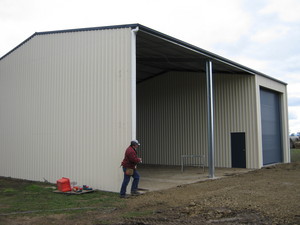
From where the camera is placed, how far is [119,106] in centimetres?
1041

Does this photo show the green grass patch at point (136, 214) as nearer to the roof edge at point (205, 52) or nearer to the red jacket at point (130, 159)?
the red jacket at point (130, 159)

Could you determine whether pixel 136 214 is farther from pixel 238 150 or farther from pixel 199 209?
pixel 238 150

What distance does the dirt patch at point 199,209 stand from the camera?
6.65 metres

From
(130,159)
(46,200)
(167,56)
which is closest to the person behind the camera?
(46,200)

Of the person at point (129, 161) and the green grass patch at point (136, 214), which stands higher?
the person at point (129, 161)

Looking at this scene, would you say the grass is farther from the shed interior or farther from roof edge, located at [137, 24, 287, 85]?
the shed interior

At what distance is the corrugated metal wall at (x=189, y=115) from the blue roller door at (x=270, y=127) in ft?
5.42

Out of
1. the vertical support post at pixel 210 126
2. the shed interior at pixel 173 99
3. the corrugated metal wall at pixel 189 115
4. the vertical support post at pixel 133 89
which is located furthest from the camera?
the corrugated metal wall at pixel 189 115

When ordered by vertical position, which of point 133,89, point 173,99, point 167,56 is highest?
point 167,56

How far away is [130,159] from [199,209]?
2587mm

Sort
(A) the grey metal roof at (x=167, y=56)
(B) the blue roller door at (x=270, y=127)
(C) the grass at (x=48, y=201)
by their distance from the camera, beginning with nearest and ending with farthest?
(C) the grass at (x=48, y=201), (A) the grey metal roof at (x=167, y=56), (B) the blue roller door at (x=270, y=127)

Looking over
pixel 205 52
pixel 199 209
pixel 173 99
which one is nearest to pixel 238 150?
pixel 173 99

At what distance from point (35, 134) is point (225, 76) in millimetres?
10270

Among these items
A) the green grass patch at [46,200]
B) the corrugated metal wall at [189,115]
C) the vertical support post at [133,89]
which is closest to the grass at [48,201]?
the green grass patch at [46,200]
